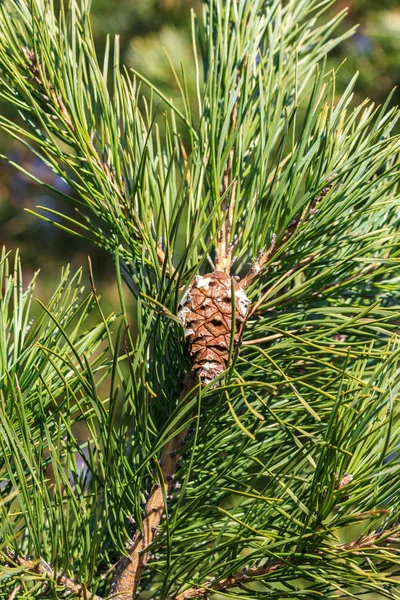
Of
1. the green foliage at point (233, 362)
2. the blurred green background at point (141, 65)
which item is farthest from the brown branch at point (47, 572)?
the blurred green background at point (141, 65)

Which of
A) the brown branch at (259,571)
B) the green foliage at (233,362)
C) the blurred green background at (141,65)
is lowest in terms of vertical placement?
the brown branch at (259,571)

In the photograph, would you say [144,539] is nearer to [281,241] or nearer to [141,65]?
[281,241]

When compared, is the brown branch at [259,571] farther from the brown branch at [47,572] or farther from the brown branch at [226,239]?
the brown branch at [226,239]

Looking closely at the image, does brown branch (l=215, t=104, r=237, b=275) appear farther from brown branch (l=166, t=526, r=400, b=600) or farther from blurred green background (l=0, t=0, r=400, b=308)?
blurred green background (l=0, t=0, r=400, b=308)

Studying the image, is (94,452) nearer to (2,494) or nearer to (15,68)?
(2,494)

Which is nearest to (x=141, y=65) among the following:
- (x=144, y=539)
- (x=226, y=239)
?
(x=226, y=239)

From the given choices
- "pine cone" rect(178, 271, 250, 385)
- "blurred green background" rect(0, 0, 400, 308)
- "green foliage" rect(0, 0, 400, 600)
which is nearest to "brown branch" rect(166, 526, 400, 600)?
"green foliage" rect(0, 0, 400, 600)
